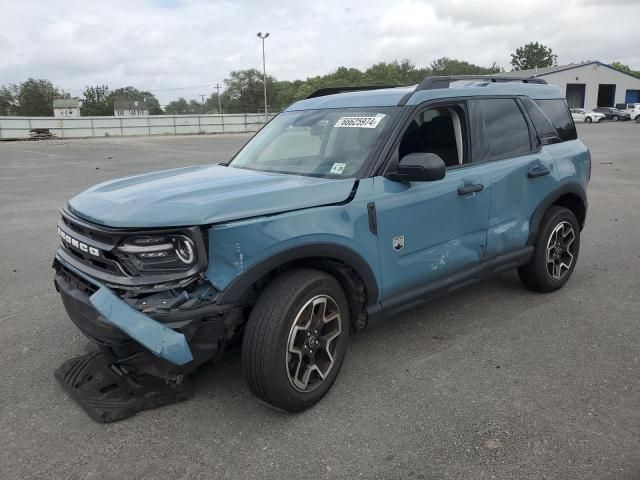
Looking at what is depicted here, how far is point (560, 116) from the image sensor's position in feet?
16.4

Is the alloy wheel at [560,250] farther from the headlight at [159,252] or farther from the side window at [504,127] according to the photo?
the headlight at [159,252]

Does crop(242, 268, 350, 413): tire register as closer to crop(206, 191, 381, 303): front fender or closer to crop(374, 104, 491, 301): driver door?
crop(206, 191, 381, 303): front fender

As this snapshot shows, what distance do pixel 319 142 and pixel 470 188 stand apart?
3.80 ft

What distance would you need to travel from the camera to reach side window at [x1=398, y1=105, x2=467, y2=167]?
3749 mm

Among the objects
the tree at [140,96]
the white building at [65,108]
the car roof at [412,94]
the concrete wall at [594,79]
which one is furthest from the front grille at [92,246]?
the tree at [140,96]

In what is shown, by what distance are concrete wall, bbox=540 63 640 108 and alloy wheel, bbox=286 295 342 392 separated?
6670cm

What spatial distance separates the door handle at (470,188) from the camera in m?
3.76

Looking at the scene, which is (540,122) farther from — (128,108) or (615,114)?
(128,108)

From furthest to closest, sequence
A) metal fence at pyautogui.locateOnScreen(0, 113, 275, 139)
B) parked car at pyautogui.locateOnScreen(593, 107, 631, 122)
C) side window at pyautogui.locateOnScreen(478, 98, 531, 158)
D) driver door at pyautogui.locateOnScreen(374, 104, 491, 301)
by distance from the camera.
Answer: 1. parked car at pyautogui.locateOnScreen(593, 107, 631, 122)
2. metal fence at pyautogui.locateOnScreen(0, 113, 275, 139)
3. side window at pyautogui.locateOnScreen(478, 98, 531, 158)
4. driver door at pyautogui.locateOnScreen(374, 104, 491, 301)

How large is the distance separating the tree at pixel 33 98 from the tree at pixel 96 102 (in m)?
6.17

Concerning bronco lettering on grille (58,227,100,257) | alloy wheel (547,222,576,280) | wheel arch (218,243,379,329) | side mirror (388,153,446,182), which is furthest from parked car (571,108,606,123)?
bronco lettering on grille (58,227,100,257)

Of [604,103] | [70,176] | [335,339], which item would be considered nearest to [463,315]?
[335,339]

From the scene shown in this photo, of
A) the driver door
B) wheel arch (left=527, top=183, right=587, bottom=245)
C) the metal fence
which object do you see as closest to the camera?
the driver door

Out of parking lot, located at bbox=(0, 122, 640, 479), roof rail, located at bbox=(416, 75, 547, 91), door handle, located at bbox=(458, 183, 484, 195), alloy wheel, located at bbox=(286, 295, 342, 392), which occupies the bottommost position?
parking lot, located at bbox=(0, 122, 640, 479)
